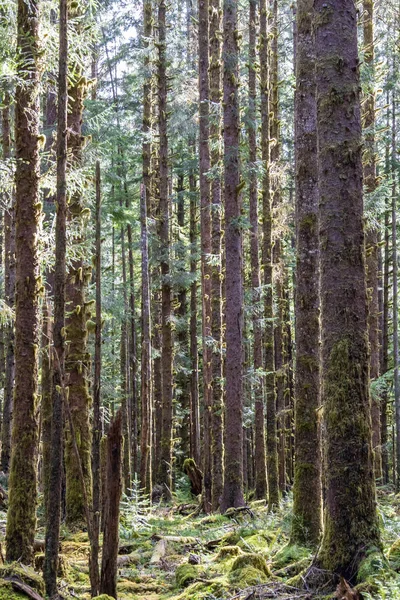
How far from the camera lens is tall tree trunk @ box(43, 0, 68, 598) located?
241 inches

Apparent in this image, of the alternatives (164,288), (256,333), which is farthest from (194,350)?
(164,288)

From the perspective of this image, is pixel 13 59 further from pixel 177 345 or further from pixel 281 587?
pixel 177 345

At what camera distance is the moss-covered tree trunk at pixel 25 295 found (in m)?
7.34

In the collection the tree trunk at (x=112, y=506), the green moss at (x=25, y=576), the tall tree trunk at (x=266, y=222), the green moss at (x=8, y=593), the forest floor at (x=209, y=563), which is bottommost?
the forest floor at (x=209, y=563)

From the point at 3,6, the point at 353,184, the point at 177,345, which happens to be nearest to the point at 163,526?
the point at 353,184

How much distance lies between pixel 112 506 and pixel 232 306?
7534mm

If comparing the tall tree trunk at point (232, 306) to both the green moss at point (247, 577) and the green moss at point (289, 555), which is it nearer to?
the green moss at point (289, 555)

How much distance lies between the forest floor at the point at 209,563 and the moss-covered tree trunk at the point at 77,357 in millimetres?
776

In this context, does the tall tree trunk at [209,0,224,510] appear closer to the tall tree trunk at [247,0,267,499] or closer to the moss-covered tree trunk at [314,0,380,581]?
the tall tree trunk at [247,0,267,499]

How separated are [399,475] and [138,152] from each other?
17.0m

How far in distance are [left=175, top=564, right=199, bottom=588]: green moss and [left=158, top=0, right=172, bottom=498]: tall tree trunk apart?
10.0 metres

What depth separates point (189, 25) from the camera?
2886cm

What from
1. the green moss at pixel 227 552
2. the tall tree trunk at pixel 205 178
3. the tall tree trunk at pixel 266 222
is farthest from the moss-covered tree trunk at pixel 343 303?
the tall tree trunk at pixel 266 222

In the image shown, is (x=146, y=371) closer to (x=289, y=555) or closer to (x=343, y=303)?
(x=289, y=555)
